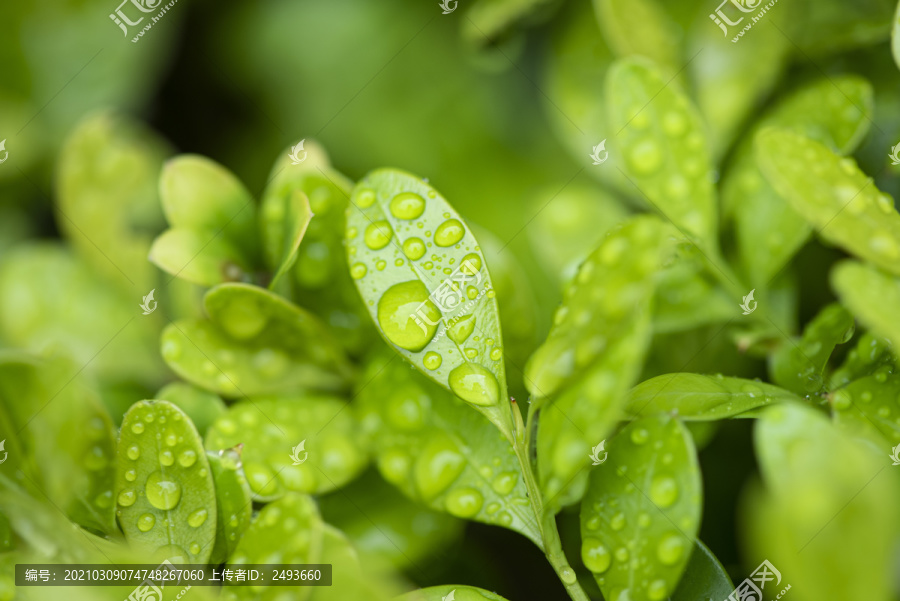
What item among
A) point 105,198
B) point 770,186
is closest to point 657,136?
point 770,186

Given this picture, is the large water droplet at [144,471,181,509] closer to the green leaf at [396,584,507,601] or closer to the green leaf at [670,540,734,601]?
the green leaf at [396,584,507,601]

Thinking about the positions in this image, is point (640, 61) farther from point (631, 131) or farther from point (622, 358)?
point (622, 358)

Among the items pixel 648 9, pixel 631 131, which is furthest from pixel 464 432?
pixel 648 9

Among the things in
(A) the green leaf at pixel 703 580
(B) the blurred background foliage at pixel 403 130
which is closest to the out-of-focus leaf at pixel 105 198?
(B) the blurred background foliage at pixel 403 130

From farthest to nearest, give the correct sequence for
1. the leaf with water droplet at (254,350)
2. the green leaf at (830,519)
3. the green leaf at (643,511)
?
1. the leaf with water droplet at (254,350)
2. the green leaf at (643,511)
3. the green leaf at (830,519)

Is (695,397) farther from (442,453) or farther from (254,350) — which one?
(254,350)

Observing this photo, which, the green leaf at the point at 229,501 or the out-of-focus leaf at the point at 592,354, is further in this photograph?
the green leaf at the point at 229,501

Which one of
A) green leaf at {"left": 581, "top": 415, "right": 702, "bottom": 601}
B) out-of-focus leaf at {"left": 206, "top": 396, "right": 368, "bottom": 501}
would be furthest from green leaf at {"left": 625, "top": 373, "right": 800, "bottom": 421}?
out-of-focus leaf at {"left": 206, "top": 396, "right": 368, "bottom": 501}

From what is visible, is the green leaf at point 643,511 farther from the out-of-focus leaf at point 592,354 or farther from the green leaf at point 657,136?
the green leaf at point 657,136
